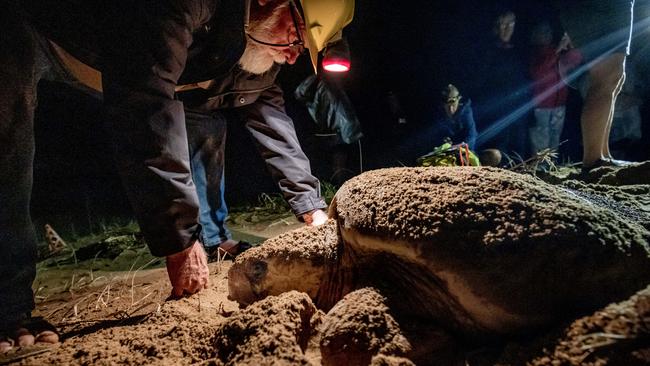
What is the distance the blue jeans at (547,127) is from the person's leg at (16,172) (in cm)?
629

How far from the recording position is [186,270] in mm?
1314

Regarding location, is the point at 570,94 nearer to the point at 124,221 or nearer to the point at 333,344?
the point at 333,344

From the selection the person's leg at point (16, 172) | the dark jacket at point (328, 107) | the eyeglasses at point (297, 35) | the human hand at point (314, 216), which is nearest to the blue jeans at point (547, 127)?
the dark jacket at point (328, 107)

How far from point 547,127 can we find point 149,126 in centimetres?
605

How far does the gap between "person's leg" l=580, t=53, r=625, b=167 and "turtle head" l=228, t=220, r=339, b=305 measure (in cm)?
245

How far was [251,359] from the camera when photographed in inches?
29.0

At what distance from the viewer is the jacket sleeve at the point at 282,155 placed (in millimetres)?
2303

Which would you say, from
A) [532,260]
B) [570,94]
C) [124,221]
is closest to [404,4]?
[570,94]

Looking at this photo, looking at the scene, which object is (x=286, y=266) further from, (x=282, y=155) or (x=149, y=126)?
(x=282, y=155)

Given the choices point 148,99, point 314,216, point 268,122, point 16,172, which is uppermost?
point 148,99

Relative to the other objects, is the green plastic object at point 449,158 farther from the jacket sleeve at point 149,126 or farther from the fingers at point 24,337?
the fingers at point 24,337

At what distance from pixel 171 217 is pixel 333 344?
2.60ft

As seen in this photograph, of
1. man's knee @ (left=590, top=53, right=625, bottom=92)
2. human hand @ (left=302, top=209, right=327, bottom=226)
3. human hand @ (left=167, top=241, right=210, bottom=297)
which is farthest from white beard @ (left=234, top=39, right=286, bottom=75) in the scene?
man's knee @ (left=590, top=53, right=625, bottom=92)

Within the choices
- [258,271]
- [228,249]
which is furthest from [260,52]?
[258,271]
